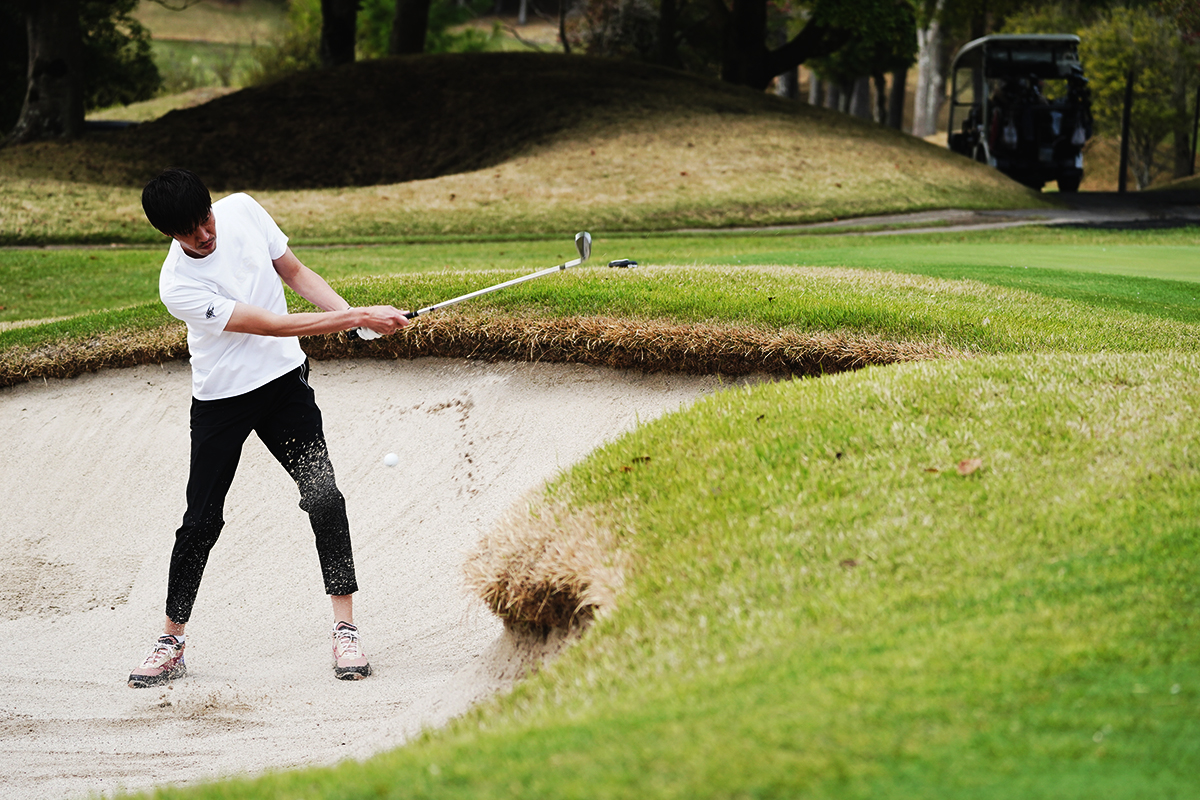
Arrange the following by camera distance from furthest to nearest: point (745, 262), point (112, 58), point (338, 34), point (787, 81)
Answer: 1. point (787, 81)
2. point (112, 58)
3. point (338, 34)
4. point (745, 262)

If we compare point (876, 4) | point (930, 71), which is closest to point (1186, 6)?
point (876, 4)

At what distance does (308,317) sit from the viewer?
189 inches

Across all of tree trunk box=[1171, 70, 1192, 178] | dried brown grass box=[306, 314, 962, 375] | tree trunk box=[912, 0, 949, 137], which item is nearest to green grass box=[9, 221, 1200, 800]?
dried brown grass box=[306, 314, 962, 375]

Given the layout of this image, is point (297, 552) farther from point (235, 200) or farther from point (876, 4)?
point (876, 4)

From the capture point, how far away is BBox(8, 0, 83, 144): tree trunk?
2338 cm

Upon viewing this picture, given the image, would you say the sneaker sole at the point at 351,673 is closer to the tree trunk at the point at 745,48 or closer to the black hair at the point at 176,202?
the black hair at the point at 176,202

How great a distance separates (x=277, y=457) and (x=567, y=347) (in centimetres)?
293

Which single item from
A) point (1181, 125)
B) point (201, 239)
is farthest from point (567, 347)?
point (1181, 125)

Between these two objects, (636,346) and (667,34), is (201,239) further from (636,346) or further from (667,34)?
(667,34)

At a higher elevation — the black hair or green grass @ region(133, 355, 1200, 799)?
the black hair

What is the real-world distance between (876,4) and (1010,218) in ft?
27.2

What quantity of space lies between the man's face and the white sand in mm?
2093

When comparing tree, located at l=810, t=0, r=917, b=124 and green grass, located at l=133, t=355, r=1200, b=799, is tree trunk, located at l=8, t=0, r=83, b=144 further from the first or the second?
green grass, located at l=133, t=355, r=1200, b=799

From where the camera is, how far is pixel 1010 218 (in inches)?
828
